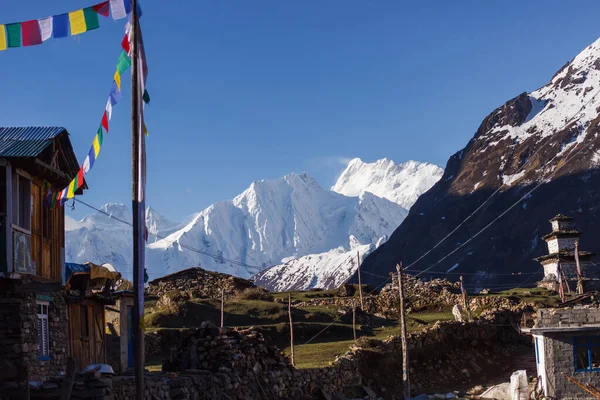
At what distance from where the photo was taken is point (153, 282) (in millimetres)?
68188

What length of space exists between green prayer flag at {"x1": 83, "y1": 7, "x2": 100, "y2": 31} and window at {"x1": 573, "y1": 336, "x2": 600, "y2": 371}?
2319cm

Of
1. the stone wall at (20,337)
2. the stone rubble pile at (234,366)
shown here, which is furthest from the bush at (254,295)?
the stone wall at (20,337)

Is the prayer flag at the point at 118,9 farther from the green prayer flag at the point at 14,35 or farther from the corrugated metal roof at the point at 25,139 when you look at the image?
the corrugated metal roof at the point at 25,139

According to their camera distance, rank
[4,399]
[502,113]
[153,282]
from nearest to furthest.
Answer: [4,399] → [153,282] → [502,113]

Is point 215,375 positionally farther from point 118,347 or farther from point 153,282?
point 153,282

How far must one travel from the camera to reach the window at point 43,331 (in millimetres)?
20750

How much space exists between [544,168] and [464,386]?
343ft

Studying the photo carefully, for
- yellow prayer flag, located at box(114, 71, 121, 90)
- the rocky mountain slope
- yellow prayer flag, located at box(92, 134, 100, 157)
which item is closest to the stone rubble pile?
yellow prayer flag, located at box(92, 134, 100, 157)

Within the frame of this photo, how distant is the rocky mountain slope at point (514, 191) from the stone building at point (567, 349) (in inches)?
2765

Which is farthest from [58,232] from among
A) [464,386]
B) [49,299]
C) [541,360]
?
[464,386]

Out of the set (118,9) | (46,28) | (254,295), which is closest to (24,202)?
(46,28)

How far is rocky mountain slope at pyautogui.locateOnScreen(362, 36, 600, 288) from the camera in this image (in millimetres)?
114688

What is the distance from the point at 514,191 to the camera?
134m

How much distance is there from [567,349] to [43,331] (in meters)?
19.9
